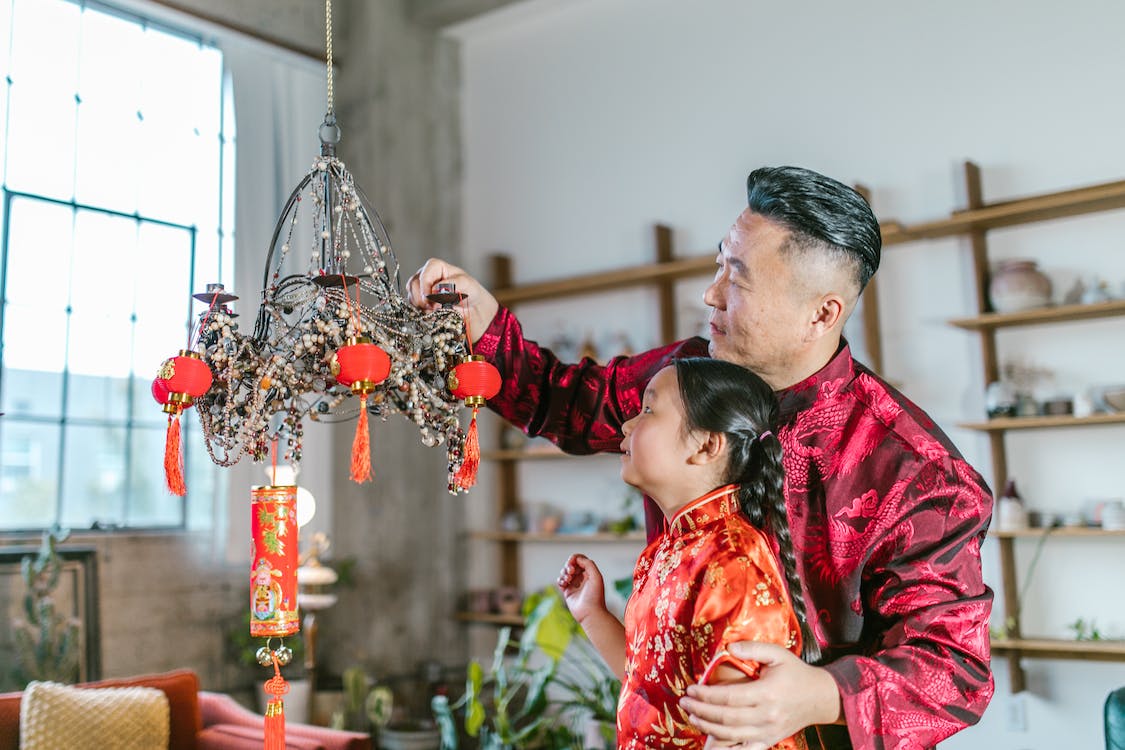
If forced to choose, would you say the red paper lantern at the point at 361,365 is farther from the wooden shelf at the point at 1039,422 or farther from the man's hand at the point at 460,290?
the wooden shelf at the point at 1039,422

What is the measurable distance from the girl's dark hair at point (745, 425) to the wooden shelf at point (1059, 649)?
2.92 m

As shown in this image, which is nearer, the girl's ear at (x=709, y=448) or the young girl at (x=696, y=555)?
the young girl at (x=696, y=555)

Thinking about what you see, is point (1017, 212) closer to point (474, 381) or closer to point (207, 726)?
point (474, 381)

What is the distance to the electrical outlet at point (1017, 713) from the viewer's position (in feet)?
13.3

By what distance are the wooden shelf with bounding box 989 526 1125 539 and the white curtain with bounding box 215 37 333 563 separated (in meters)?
3.14

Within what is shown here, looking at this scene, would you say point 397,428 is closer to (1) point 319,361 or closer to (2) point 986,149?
(2) point 986,149

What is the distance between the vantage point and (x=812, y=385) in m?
1.51

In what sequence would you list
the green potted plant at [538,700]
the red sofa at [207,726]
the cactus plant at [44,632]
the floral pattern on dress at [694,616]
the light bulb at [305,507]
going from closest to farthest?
A: the floral pattern on dress at [694,616], the red sofa at [207,726], the cactus plant at [44,632], the green potted plant at [538,700], the light bulb at [305,507]

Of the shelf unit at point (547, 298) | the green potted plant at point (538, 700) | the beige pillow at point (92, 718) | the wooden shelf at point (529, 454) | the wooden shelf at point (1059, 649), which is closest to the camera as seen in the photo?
the beige pillow at point (92, 718)

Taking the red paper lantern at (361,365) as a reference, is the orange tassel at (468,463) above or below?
below

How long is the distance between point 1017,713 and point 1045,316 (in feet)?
5.07

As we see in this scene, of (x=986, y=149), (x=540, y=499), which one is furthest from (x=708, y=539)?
(x=540, y=499)

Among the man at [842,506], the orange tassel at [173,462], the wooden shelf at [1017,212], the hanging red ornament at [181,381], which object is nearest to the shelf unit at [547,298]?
the wooden shelf at [1017,212]

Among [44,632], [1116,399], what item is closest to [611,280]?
[1116,399]
